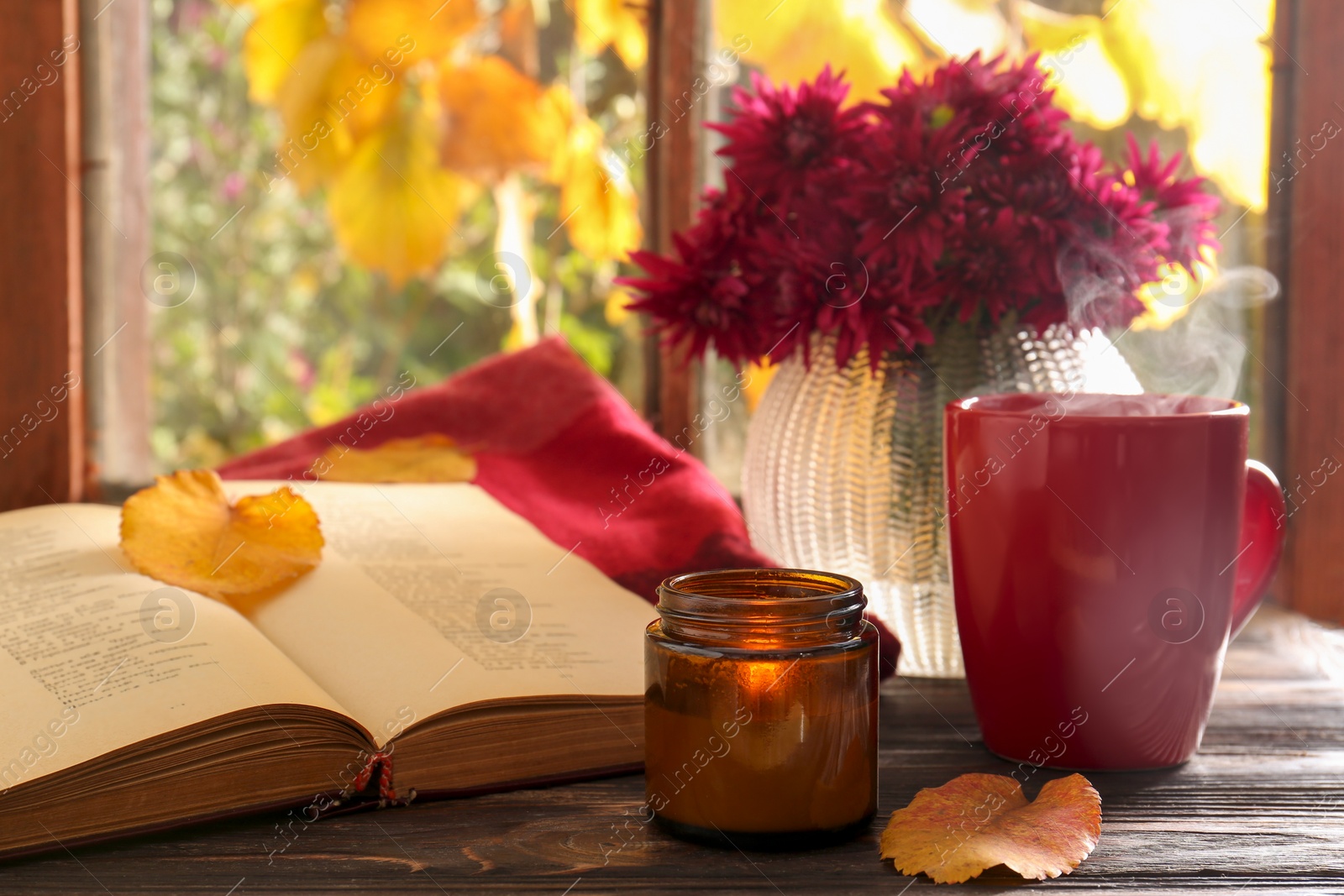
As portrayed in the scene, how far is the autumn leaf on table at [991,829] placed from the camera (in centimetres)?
53

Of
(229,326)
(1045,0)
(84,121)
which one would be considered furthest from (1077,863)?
(229,326)

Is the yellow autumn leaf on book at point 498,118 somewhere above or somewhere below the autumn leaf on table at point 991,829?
above

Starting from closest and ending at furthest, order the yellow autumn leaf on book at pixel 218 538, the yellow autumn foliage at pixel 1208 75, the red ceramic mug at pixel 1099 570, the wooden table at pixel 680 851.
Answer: the wooden table at pixel 680 851
the red ceramic mug at pixel 1099 570
the yellow autumn leaf on book at pixel 218 538
the yellow autumn foliage at pixel 1208 75

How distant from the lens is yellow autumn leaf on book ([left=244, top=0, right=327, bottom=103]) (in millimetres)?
1331

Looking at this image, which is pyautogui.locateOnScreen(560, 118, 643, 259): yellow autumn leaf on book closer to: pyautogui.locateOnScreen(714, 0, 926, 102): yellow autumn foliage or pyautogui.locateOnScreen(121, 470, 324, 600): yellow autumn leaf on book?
pyautogui.locateOnScreen(714, 0, 926, 102): yellow autumn foliage

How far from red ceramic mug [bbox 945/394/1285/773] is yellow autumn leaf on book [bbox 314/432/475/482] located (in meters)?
0.48

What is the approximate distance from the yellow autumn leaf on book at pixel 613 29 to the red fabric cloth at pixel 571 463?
1.18 ft

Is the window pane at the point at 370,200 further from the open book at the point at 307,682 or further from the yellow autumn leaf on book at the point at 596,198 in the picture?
the open book at the point at 307,682

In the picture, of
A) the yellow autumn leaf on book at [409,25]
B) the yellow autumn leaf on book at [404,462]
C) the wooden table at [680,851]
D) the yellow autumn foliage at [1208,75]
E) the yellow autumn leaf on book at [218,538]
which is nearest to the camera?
the wooden table at [680,851]

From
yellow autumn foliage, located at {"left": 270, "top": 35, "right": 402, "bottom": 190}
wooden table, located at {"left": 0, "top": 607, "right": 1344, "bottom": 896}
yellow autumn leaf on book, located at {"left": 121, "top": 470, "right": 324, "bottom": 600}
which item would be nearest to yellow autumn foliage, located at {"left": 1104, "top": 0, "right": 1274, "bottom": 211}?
wooden table, located at {"left": 0, "top": 607, "right": 1344, "bottom": 896}

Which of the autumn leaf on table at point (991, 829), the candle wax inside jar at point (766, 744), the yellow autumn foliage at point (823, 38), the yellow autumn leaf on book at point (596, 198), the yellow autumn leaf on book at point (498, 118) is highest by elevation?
the yellow autumn foliage at point (823, 38)

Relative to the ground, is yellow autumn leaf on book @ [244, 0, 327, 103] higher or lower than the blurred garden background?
higher

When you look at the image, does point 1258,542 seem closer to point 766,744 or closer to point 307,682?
point 766,744

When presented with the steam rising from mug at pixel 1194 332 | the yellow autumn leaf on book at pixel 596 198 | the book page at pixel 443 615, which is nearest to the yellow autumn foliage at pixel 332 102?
the yellow autumn leaf on book at pixel 596 198
